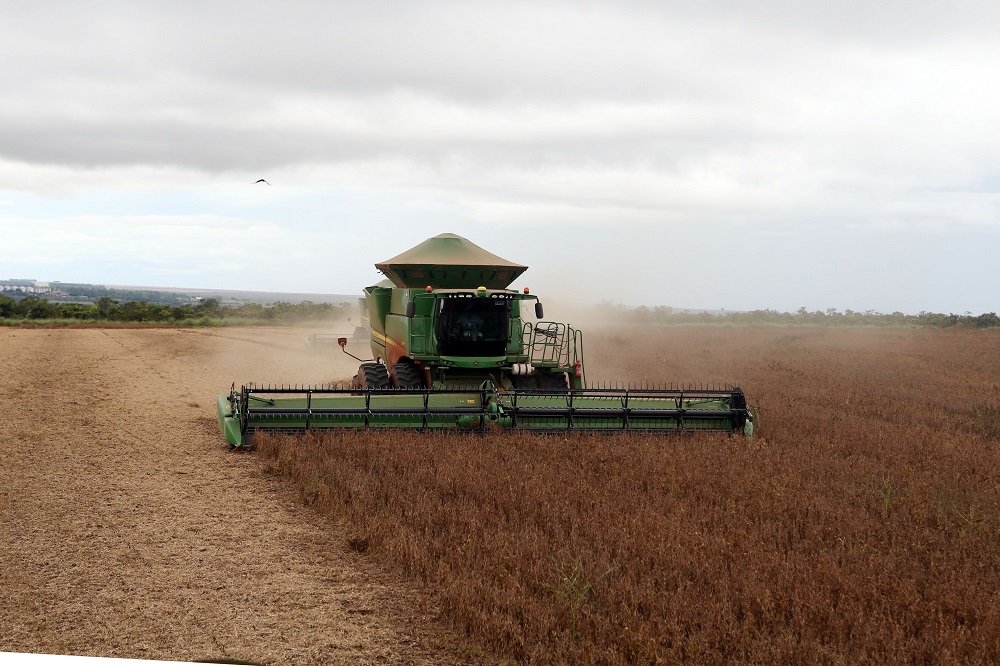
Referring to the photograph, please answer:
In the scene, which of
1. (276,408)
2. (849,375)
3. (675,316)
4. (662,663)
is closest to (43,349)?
(276,408)

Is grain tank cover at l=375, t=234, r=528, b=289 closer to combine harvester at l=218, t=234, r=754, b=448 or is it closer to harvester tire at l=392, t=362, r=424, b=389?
combine harvester at l=218, t=234, r=754, b=448

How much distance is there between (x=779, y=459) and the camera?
32.9 ft

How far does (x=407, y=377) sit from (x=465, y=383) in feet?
3.08

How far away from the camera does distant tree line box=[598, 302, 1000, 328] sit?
60.8 m

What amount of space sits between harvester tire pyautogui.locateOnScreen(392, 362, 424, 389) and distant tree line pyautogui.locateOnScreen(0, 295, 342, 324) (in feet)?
112

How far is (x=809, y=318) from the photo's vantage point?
69.9 meters

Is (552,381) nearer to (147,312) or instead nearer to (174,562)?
(174,562)

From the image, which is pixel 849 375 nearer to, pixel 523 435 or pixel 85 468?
pixel 523 435

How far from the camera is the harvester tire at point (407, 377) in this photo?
13297 mm

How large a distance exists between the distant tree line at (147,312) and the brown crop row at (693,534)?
38129mm

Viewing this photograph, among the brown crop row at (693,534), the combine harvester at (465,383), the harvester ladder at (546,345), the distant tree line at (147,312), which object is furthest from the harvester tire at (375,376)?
the distant tree line at (147,312)

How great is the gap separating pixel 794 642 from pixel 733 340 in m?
35.8

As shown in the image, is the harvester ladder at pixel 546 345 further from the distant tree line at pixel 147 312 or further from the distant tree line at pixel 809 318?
the distant tree line at pixel 809 318

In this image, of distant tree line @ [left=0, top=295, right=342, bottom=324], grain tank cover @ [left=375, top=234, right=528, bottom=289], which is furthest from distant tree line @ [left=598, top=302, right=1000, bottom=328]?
grain tank cover @ [left=375, top=234, right=528, bottom=289]
